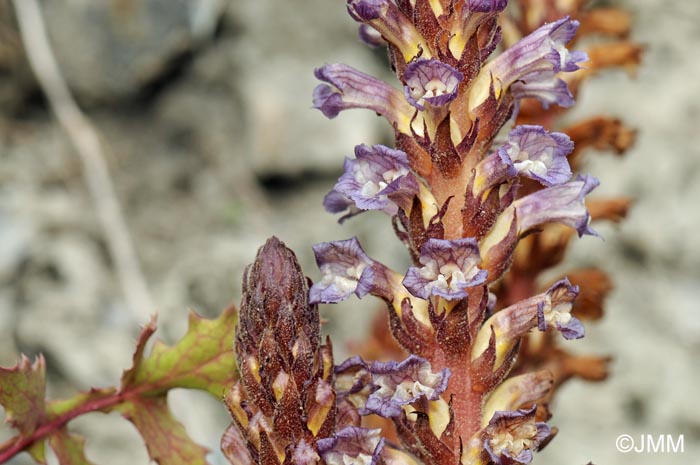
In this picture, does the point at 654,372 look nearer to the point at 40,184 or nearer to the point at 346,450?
the point at 40,184

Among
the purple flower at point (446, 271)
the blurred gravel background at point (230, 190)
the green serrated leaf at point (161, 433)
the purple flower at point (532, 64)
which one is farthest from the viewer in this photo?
the blurred gravel background at point (230, 190)

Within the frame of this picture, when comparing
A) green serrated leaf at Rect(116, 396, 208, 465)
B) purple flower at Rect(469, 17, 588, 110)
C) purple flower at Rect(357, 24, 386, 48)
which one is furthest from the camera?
green serrated leaf at Rect(116, 396, 208, 465)

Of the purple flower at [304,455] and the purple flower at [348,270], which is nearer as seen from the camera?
the purple flower at [304,455]

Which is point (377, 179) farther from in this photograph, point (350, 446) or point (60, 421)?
point (60, 421)

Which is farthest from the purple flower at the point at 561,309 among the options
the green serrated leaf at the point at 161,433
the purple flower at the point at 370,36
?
the green serrated leaf at the point at 161,433

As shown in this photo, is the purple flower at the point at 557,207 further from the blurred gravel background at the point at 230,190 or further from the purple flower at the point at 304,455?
the blurred gravel background at the point at 230,190

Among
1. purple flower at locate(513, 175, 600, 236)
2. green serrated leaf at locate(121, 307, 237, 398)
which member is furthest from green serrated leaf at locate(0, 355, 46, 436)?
purple flower at locate(513, 175, 600, 236)

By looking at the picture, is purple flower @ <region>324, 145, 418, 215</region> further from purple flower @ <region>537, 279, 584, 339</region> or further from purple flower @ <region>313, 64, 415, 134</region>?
purple flower @ <region>537, 279, 584, 339</region>

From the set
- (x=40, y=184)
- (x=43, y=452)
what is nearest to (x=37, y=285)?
(x=40, y=184)
